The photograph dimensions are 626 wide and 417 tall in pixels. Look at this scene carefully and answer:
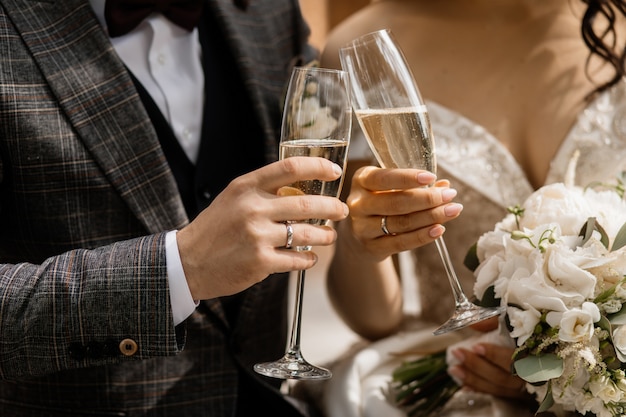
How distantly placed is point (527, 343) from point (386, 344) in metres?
0.68

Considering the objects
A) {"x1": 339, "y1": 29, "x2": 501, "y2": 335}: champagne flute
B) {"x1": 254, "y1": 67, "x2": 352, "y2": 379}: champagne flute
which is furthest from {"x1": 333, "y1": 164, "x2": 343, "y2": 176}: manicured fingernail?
{"x1": 339, "y1": 29, "x2": 501, "y2": 335}: champagne flute

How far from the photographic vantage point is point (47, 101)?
5.39 feet

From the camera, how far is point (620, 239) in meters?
1.33

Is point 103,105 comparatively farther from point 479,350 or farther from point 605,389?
point 605,389

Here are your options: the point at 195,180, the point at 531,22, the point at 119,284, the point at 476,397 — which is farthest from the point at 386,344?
the point at 531,22

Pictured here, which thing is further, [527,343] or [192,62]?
[192,62]

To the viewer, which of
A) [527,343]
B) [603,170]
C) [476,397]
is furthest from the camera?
[603,170]

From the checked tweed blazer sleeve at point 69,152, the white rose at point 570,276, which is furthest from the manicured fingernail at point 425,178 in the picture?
the checked tweed blazer sleeve at point 69,152

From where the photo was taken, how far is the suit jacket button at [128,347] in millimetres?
1410

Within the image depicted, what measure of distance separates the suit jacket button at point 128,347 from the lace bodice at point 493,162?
95cm

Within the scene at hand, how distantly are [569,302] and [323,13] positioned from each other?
14.5 feet

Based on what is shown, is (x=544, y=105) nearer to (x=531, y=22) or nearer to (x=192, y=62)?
(x=531, y=22)

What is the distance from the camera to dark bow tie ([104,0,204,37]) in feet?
5.89

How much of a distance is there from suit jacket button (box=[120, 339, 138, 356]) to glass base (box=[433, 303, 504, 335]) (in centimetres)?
56
